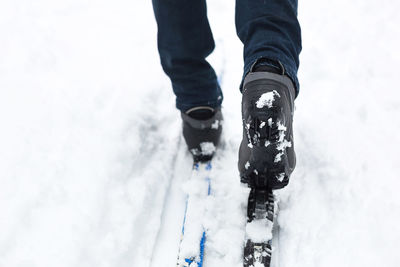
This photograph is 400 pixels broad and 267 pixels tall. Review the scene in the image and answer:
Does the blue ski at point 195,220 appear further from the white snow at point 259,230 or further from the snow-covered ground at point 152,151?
the white snow at point 259,230

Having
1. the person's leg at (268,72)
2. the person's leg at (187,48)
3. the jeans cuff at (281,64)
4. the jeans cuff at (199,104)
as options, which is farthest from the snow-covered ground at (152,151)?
the jeans cuff at (281,64)

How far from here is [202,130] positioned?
1.57 meters

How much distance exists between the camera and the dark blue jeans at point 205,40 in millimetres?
914

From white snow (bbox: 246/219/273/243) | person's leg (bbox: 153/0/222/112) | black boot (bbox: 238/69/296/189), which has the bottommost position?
white snow (bbox: 246/219/273/243)

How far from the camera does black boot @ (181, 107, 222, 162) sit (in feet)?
4.98

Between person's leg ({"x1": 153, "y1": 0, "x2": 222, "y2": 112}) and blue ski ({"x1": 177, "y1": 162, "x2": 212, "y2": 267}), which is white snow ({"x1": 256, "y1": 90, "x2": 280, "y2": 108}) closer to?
person's leg ({"x1": 153, "y1": 0, "x2": 222, "y2": 112})

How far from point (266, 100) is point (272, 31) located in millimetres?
195

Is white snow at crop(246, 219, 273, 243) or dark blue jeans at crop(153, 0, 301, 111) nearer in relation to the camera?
dark blue jeans at crop(153, 0, 301, 111)

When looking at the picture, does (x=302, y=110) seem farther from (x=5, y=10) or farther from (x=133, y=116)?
(x=5, y=10)

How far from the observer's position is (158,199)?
152 cm

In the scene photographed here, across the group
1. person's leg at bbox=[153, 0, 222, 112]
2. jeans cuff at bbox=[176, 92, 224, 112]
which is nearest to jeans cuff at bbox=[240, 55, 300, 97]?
person's leg at bbox=[153, 0, 222, 112]

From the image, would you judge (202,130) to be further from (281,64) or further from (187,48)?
(281,64)

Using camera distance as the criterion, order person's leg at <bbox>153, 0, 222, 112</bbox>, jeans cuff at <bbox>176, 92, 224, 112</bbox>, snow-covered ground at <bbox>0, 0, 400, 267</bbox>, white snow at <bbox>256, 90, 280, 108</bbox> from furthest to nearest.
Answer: jeans cuff at <bbox>176, 92, 224, 112</bbox>, snow-covered ground at <bbox>0, 0, 400, 267</bbox>, person's leg at <bbox>153, 0, 222, 112</bbox>, white snow at <bbox>256, 90, 280, 108</bbox>

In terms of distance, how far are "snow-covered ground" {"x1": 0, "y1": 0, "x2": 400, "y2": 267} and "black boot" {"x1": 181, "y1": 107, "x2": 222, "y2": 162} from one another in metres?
0.08
